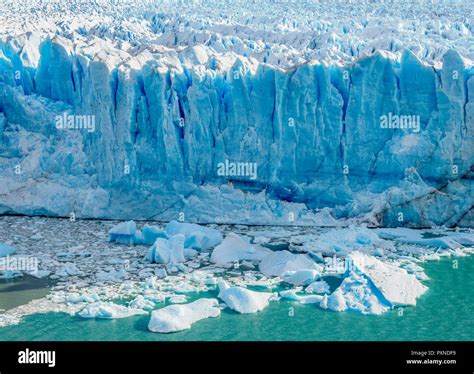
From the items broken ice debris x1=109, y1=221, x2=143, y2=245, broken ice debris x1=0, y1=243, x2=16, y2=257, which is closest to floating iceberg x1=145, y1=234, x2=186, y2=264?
broken ice debris x1=109, y1=221, x2=143, y2=245

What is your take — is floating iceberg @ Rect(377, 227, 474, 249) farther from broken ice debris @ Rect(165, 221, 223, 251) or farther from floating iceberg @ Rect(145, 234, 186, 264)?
floating iceberg @ Rect(145, 234, 186, 264)

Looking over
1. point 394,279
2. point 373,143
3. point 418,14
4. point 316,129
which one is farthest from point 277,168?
point 418,14

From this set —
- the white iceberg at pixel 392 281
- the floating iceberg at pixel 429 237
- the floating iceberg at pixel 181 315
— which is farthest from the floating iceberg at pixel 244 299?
the floating iceberg at pixel 429 237

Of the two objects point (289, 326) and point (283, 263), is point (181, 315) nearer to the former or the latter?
point (289, 326)

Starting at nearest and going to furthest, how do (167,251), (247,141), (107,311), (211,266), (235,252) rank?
(107,311)
(211,266)
(167,251)
(235,252)
(247,141)

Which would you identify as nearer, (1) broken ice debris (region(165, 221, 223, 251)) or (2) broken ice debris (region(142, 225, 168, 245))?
(1) broken ice debris (region(165, 221, 223, 251))

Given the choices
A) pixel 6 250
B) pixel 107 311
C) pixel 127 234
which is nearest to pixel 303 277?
pixel 107 311
